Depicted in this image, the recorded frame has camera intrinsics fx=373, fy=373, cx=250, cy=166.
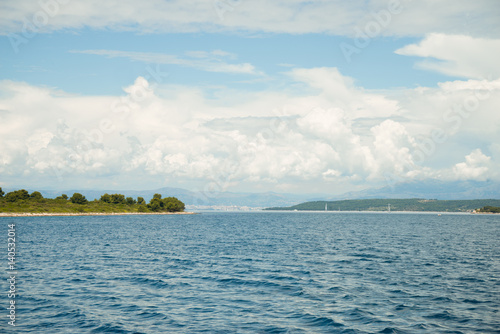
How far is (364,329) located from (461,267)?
117 feet

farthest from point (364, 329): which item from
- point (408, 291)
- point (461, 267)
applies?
point (461, 267)

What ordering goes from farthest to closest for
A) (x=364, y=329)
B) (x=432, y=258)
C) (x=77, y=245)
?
(x=77, y=245)
(x=432, y=258)
(x=364, y=329)

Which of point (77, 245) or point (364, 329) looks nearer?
point (364, 329)

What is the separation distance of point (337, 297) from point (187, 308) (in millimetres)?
14804

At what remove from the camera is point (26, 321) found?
1156 inches

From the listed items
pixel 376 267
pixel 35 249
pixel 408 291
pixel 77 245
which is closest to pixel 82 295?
pixel 408 291

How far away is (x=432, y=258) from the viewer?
64688 mm

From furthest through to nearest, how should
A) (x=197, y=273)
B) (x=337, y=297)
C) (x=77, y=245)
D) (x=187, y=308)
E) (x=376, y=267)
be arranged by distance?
(x=77, y=245) → (x=376, y=267) → (x=197, y=273) → (x=337, y=297) → (x=187, y=308)

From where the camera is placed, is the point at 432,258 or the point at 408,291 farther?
the point at 432,258

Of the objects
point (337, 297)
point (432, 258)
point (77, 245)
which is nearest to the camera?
point (337, 297)

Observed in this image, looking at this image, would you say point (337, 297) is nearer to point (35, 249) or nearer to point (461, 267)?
point (461, 267)

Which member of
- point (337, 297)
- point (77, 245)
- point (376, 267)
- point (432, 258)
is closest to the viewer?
point (337, 297)

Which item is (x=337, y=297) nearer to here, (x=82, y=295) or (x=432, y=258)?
(x=82, y=295)

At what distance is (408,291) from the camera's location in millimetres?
39469
